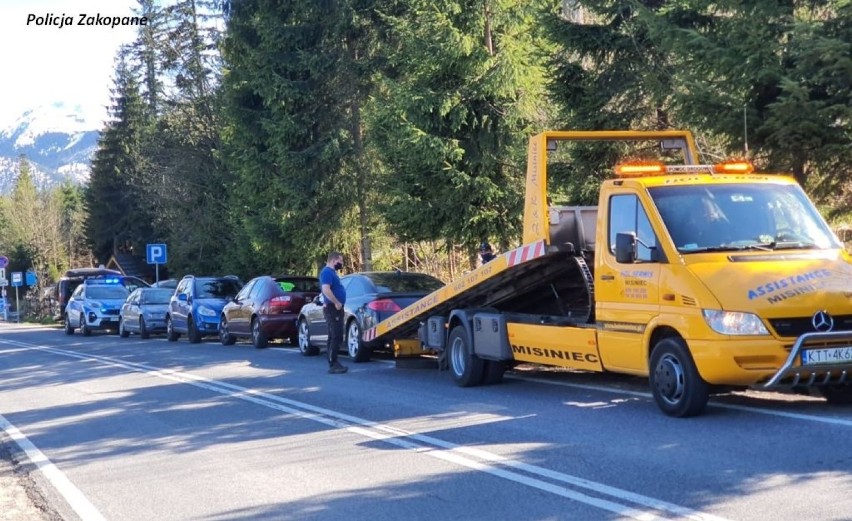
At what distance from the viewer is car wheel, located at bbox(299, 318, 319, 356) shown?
18750 mm

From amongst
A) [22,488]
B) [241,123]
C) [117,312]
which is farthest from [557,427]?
[117,312]

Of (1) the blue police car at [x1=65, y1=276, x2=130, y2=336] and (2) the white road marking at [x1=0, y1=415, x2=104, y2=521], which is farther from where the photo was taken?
(1) the blue police car at [x1=65, y1=276, x2=130, y2=336]

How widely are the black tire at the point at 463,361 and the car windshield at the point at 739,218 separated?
12.2 ft

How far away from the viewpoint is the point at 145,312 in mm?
29297

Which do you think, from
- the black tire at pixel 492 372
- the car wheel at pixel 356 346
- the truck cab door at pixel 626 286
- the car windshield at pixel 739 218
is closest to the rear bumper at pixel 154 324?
the car wheel at pixel 356 346

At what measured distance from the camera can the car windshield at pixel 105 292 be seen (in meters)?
33.9

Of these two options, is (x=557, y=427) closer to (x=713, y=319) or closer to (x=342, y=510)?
(x=713, y=319)

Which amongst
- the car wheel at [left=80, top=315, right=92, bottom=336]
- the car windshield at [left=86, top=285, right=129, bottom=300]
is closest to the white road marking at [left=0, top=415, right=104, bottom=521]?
the car wheel at [left=80, top=315, right=92, bottom=336]

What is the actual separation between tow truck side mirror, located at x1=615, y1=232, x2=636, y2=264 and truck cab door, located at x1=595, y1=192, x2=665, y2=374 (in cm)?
4

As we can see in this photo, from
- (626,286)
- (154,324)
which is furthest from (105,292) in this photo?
(626,286)

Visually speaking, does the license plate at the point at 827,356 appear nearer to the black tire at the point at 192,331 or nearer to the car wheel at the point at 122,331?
the black tire at the point at 192,331

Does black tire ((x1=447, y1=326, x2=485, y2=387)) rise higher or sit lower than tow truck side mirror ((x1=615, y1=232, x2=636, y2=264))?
lower

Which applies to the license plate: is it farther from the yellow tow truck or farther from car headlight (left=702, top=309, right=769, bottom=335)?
car headlight (left=702, top=309, right=769, bottom=335)

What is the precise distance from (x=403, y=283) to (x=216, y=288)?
1093 cm
